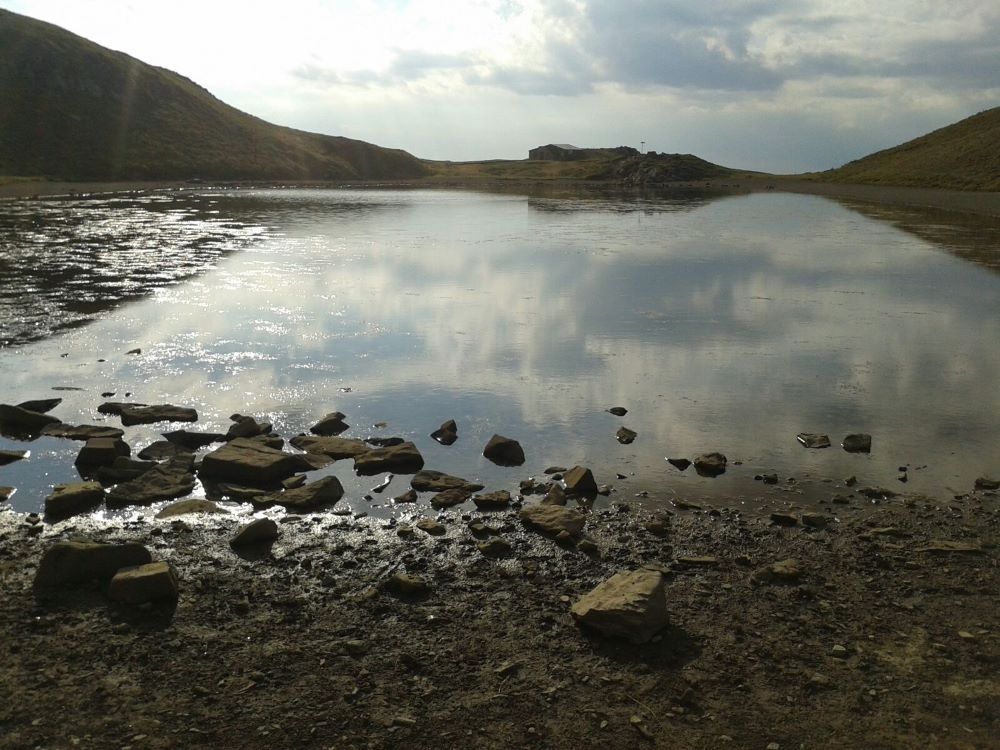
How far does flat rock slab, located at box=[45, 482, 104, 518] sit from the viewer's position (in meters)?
9.77

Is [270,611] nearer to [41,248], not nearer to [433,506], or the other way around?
[433,506]

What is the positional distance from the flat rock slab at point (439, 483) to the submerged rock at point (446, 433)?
167 centimetres

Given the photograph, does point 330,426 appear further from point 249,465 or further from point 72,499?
point 72,499

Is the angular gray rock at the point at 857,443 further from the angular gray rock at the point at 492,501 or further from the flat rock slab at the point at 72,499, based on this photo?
the flat rock slab at the point at 72,499

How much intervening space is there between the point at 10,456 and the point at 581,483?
8248 mm

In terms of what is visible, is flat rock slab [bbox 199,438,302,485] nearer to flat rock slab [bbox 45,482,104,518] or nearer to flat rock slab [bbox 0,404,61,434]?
flat rock slab [bbox 45,482,104,518]

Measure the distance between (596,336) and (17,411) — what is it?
491 inches

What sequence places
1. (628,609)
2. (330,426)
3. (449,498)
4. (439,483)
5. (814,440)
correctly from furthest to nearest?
(330,426) < (814,440) < (439,483) < (449,498) < (628,609)

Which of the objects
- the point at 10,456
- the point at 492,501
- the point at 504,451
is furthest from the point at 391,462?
the point at 10,456

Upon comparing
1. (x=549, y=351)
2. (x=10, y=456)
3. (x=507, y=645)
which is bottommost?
(x=10, y=456)

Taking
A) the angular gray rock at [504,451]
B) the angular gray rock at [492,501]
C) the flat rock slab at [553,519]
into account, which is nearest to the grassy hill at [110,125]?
the angular gray rock at [504,451]

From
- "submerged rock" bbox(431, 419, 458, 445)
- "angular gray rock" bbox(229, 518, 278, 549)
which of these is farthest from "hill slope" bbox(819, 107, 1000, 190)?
"angular gray rock" bbox(229, 518, 278, 549)

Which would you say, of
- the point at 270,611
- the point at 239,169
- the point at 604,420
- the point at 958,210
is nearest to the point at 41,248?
the point at 604,420

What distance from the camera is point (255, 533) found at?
8.98 meters
